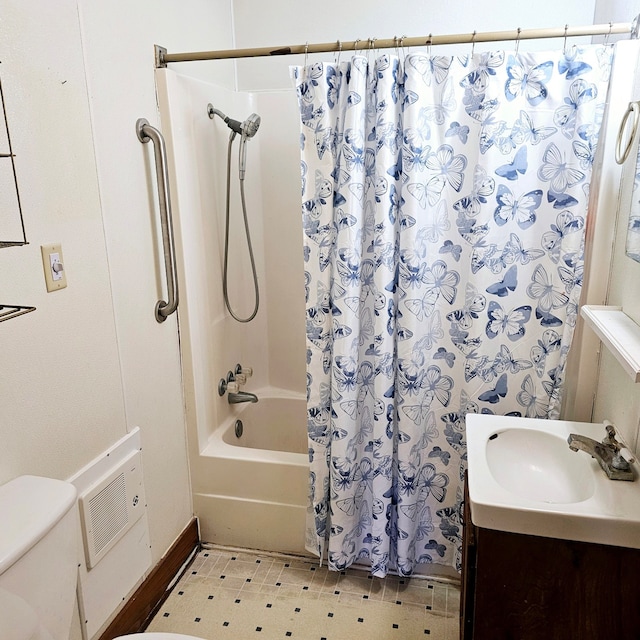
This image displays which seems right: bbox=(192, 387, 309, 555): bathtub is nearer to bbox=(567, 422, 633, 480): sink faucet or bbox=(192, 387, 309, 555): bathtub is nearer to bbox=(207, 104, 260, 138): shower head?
bbox=(567, 422, 633, 480): sink faucet

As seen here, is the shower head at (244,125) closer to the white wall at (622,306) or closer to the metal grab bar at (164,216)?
the metal grab bar at (164,216)

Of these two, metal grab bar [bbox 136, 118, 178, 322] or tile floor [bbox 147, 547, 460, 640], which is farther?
tile floor [bbox 147, 547, 460, 640]

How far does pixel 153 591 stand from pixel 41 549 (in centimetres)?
93

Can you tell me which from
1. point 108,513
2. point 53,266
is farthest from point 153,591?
point 53,266

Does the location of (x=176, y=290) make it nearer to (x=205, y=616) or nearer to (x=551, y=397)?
(x=205, y=616)


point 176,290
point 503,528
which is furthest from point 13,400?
point 503,528

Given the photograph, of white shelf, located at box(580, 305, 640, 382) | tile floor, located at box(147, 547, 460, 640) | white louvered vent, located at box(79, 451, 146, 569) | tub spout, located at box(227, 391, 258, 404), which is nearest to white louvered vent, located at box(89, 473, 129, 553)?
white louvered vent, located at box(79, 451, 146, 569)

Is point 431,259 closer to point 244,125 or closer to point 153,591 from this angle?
point 244,125

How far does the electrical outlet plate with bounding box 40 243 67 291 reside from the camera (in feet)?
4.48

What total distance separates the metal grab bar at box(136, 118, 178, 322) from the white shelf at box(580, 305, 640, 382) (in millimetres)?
1275

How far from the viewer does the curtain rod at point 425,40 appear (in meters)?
1.51

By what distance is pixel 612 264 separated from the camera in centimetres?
165

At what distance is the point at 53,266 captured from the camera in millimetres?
1391

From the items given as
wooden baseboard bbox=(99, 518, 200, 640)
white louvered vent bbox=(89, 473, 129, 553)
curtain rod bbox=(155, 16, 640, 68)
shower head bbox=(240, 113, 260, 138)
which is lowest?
wooden baseboard bbox=(99, 518, 200, 640)
